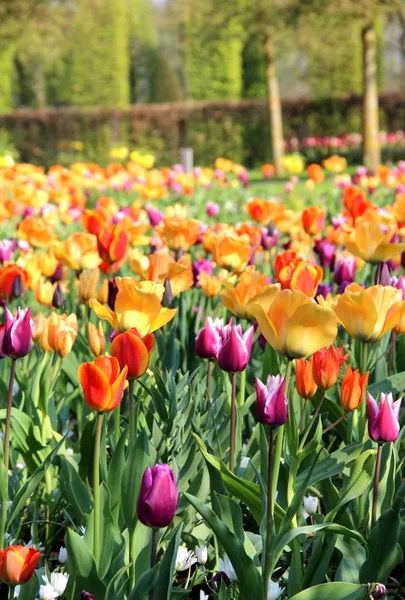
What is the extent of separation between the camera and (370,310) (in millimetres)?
1704

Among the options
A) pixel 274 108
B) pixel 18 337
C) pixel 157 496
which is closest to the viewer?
A: pixel 157 496

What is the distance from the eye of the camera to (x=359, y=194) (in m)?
3.83

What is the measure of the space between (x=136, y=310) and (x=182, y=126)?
60.9 feet

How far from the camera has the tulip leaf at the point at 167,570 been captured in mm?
1354

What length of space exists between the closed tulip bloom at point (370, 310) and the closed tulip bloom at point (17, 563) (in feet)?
2.67

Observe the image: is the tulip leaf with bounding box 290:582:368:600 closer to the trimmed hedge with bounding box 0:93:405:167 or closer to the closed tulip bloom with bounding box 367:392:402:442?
the closed tulip bloom with bounding box 367:392:402:442

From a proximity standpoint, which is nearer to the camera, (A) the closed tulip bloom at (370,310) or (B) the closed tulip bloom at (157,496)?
(B) the closed tulip bloom at (157,496)

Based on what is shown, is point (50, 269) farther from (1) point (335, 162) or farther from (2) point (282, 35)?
(2) point (282, 35)

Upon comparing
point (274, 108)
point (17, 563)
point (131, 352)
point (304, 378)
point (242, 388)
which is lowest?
point (274, 108)

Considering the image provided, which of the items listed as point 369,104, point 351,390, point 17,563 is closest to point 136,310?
point 351,390

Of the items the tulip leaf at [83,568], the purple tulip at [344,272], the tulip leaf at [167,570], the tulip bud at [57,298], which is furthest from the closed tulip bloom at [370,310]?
the tulip bud at [57,298]

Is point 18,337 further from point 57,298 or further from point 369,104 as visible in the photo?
point 369,104

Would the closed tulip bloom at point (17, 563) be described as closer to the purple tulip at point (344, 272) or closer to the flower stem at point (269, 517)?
the flower stem at point (269, 517)

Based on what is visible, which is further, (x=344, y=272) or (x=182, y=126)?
(x=182, y=126)
